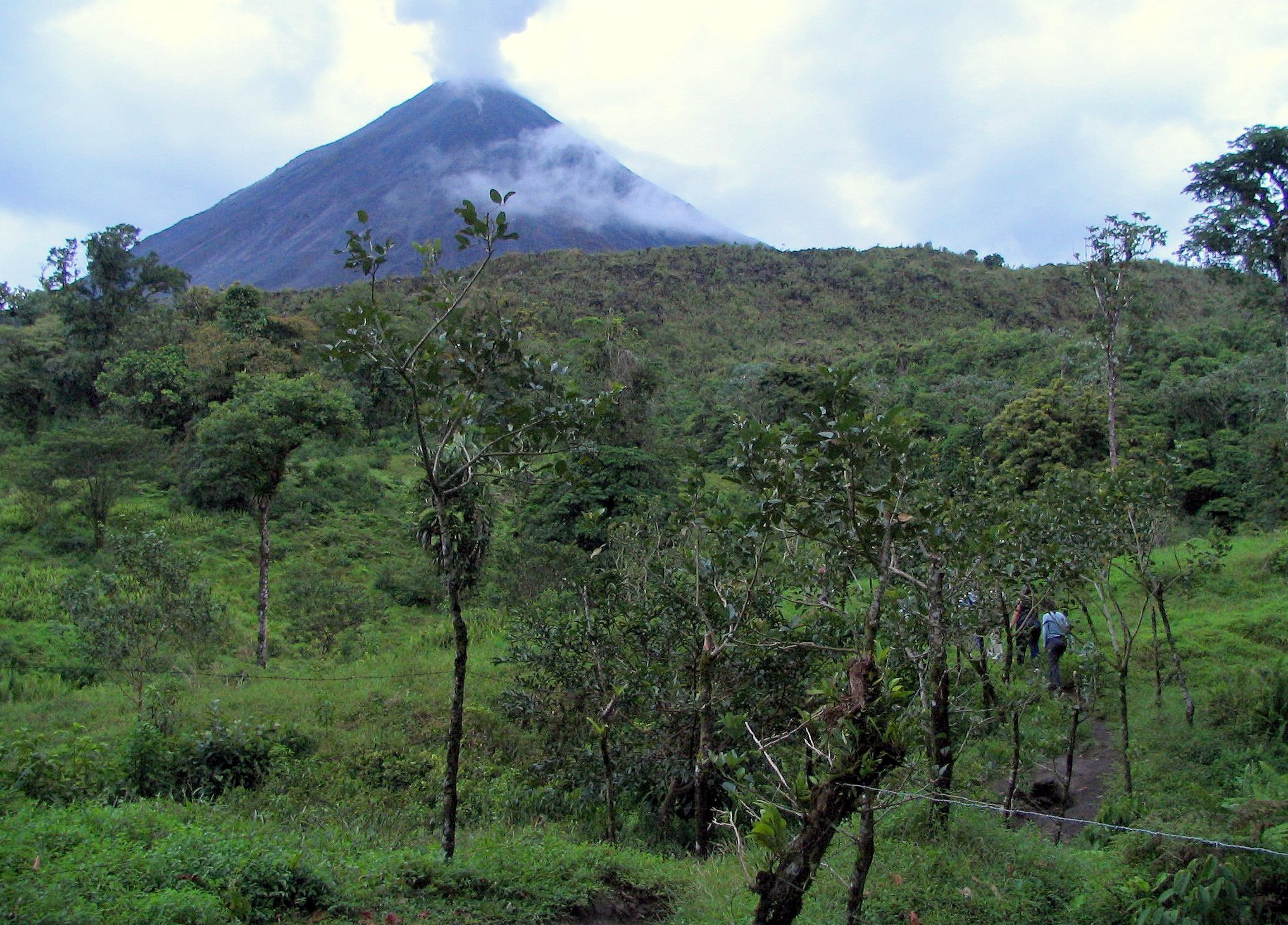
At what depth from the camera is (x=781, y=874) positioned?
2.84 metres

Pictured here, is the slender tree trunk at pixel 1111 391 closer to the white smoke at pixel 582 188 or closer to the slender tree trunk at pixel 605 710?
the slender tree trunk at pixel 605 710

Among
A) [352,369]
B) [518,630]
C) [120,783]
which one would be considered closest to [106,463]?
[120,783]

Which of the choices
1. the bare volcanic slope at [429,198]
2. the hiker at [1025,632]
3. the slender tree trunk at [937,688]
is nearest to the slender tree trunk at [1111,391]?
the hiker at [1025,632]

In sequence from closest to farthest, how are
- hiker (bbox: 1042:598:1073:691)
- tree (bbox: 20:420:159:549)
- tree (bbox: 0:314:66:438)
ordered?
hiker (bbox: 1042:598:1073:691) < tree (bbox: 20:420:159:549) < tree (bbox: 0:314:66:438)

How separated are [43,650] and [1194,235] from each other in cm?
2250

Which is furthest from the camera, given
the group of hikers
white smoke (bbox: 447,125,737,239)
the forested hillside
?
white smoke (bbox: 447,125,737,239)

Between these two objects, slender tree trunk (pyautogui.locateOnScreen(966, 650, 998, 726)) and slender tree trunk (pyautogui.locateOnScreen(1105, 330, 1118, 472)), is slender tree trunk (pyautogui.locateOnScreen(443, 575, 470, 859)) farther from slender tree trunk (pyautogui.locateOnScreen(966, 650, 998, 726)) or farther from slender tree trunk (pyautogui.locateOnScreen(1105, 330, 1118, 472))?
slender tree trunk (pyautogui.locateOnScreen(1105, 330, 1118, 472))

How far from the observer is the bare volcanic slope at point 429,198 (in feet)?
253

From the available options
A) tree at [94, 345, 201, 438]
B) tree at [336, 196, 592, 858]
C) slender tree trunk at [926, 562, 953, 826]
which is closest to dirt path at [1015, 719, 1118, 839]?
slender tree trunk at [926, 562, 953, 826]

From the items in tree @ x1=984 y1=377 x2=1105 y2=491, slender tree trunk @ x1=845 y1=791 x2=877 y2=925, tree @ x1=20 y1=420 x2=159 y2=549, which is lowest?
slender tree trunk @ x1=845 y1=791 x2=877 y2=925

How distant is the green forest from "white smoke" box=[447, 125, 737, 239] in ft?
289

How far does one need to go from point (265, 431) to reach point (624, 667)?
10274mm

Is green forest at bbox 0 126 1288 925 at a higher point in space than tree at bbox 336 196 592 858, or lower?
lower

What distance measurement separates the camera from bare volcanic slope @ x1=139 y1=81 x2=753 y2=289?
7712 cm
